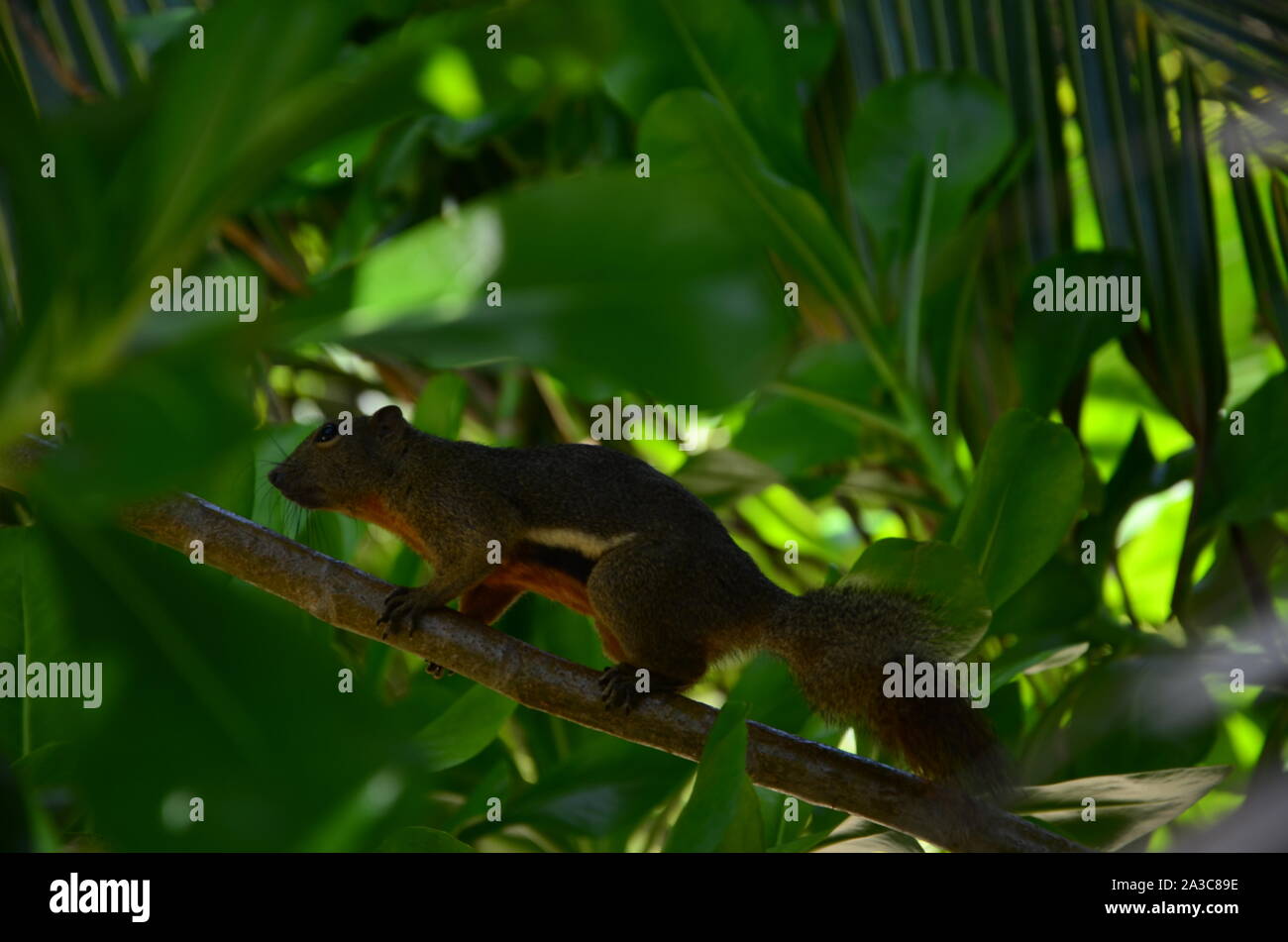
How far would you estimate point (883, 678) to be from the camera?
118cm

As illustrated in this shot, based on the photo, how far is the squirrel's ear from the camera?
1.59 m

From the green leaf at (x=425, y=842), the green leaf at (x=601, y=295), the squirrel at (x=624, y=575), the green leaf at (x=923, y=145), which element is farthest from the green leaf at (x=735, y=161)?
the green leaf at (x=601, y=295)

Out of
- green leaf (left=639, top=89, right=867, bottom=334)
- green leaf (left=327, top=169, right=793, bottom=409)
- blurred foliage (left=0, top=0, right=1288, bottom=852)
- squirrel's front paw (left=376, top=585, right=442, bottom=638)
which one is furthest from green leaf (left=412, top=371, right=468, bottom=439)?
green leaf (left=327, top=169, right=793, bottom=409)

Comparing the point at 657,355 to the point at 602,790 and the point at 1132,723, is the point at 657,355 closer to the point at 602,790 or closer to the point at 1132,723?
the point at 602,790

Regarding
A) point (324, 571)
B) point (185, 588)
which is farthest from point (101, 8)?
point (185, 588)

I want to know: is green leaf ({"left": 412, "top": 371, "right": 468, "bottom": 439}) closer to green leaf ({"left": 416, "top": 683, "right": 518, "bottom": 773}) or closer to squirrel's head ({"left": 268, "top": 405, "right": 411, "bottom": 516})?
squirrel's head ({"left": 268, "top": 405, "right": 411, "bottom": 516})

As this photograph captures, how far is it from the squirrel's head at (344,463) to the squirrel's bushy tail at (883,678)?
2.06ft

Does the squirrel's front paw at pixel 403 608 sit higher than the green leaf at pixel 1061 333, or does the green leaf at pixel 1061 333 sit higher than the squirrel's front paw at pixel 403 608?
the green leaf at pixel 1061 333

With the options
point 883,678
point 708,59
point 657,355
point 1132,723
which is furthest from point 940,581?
point 708,59

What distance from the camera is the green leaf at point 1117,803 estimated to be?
110 centimetres

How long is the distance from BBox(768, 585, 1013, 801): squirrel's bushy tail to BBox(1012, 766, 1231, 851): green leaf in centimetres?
6

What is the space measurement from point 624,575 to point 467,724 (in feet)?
0.84

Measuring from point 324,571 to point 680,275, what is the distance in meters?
0.84

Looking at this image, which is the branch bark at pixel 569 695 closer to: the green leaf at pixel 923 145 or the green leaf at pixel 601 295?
the green leaf at pixel 601 295
